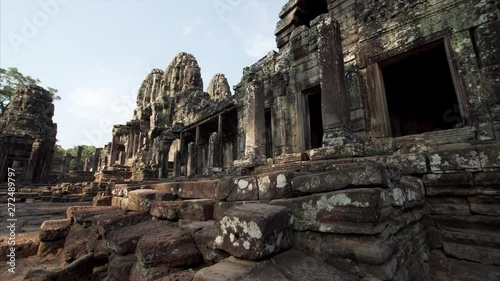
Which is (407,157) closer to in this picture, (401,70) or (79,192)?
(401,70)

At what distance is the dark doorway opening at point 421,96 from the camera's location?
6.39 metres

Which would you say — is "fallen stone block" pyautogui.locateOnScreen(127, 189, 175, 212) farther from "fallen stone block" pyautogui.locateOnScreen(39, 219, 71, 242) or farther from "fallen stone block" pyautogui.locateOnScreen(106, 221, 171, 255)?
"fallen stone block" pyautogui.locateOnScreen(39, 219, 71, 242)

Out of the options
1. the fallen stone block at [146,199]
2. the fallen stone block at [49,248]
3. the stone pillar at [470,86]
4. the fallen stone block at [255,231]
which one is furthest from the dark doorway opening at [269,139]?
the fallen stone block at [255,231]

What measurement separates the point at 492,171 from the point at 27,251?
231 inches

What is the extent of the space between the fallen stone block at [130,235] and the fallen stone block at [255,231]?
1109 mm

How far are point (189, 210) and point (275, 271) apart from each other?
1.56 m

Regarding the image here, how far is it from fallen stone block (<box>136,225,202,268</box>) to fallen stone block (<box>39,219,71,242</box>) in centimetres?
238

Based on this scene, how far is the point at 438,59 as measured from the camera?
19.2 feet

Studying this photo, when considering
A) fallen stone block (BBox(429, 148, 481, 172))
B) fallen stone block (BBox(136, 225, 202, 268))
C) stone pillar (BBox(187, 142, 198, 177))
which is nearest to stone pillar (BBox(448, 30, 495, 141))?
fallen stone block (BBox(429, 148, 481, 172))

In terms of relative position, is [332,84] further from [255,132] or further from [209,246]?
[209,246]

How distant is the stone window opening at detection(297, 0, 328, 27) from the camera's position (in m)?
7.70

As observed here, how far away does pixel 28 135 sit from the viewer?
61.1 ft

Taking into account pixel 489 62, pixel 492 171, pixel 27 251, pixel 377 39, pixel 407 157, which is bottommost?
pixel 27 251

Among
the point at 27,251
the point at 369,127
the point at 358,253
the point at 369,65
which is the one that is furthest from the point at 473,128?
the point at 27,251
